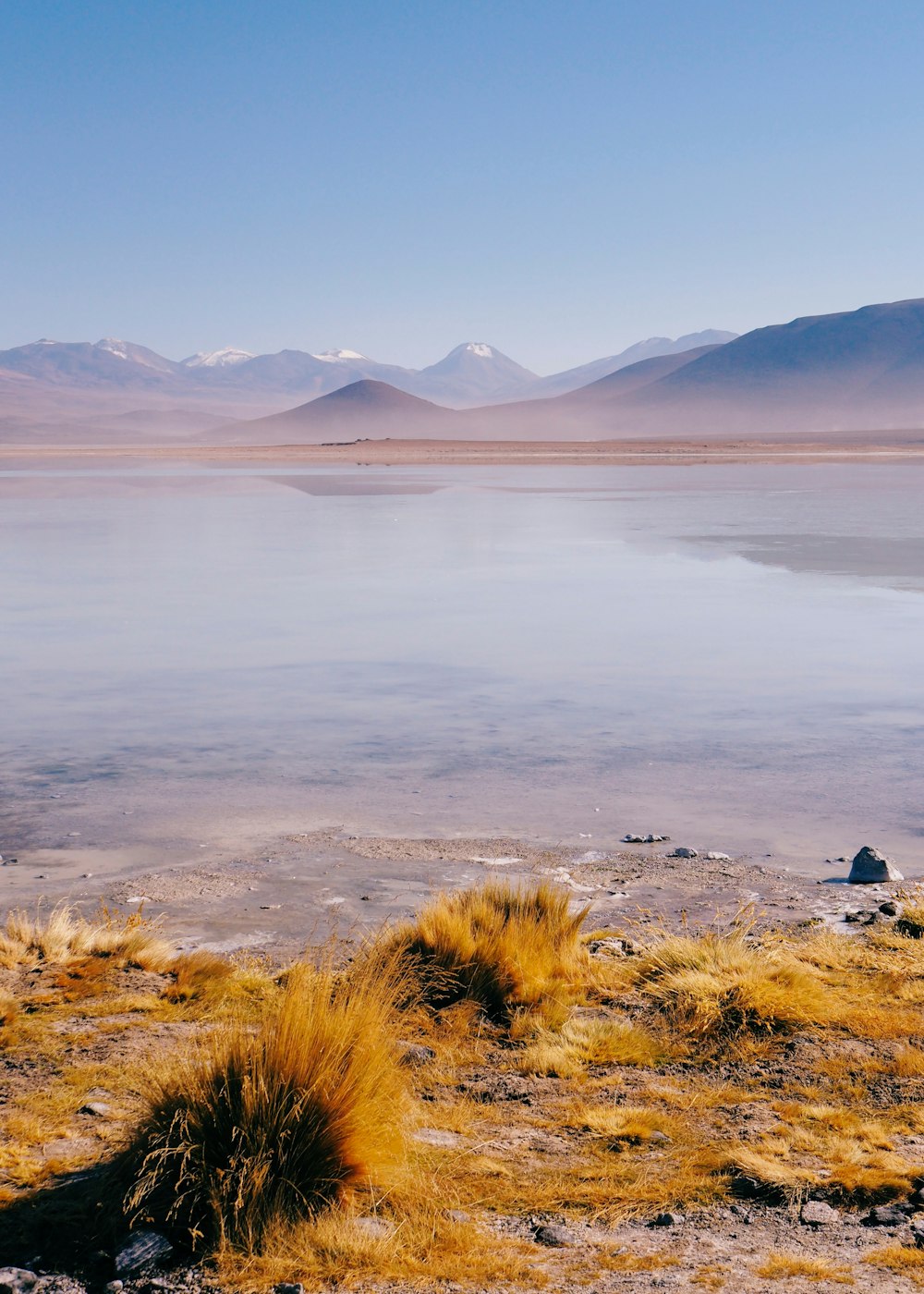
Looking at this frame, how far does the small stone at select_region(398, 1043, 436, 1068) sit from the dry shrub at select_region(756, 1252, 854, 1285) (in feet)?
Answer: 5.33

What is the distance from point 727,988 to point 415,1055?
4.16 feet

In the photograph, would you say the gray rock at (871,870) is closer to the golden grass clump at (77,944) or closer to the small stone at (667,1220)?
the small stone at (667,1220)

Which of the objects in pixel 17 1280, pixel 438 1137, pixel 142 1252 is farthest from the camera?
pixel 438 1137

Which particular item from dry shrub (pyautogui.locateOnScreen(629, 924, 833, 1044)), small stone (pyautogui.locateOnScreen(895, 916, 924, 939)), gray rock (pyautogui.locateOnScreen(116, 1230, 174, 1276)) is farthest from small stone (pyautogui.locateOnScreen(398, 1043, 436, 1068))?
small stone (pyautogui.locateOnScreen(895, 916, 924, 939))

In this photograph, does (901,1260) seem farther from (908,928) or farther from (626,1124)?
(908,928)

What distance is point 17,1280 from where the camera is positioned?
298 cm

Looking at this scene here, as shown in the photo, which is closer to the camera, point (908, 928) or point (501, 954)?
point (501, 954)

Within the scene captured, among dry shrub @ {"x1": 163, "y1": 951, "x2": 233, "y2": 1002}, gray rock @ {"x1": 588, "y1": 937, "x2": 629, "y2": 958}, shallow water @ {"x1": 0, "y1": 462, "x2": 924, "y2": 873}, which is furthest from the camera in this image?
shallow water @ {"x1": 0, "y1": 462, "x2": 924, "y2": 873}

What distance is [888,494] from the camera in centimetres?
3431

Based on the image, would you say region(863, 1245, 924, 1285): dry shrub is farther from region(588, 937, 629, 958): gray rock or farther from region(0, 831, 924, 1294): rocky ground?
region(588, 937, 629, 958): gray rock

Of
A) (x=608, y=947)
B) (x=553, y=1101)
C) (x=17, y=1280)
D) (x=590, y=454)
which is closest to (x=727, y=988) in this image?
(x=608, y=947)

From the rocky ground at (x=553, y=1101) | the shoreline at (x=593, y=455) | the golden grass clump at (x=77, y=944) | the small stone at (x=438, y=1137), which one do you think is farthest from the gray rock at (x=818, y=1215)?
the shoreline at (x=593, y=455)

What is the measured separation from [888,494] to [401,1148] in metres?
33.4

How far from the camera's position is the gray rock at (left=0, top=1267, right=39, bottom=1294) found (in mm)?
2951
